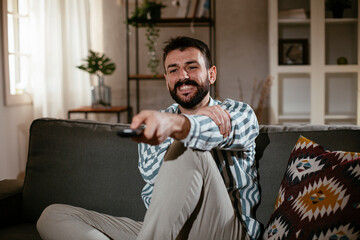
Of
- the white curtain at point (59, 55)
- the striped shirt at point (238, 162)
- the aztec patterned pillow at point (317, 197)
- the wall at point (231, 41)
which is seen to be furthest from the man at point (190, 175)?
the wall at point (231, 41)

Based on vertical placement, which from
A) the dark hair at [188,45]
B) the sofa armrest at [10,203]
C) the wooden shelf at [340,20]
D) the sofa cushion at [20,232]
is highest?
the wooden shelf at [340,20]

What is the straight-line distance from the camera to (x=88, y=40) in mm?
4199

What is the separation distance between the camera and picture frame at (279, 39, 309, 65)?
3984 millimetres

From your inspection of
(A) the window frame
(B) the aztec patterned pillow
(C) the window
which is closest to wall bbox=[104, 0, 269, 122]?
(C) the window

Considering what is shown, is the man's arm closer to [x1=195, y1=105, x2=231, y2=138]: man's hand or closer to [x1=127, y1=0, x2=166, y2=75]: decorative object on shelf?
[x1=195, y1=105, x2=231, y2=138]: man's hand

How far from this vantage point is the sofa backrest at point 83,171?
1696mm

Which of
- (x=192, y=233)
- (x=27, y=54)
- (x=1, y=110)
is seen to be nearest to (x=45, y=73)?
(x=27, y=54)

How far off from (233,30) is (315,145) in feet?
10.4

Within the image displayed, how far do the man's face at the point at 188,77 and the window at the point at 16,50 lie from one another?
5.52ft

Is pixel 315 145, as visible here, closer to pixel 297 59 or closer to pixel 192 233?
pixel 192 233

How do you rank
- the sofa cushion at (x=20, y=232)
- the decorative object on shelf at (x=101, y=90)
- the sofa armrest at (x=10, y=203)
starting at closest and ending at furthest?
the sofa cushion at (x=20, y=232) → the sofa armrest at (x=10, y=203) → the decorative object on shelf at (x=101, y=90)

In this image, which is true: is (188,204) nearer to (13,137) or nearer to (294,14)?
(13,137)

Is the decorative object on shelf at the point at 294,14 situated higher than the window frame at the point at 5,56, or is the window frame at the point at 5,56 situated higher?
the decorative object on shelf at the point at 294,14

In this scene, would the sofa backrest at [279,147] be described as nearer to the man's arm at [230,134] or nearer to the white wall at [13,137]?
the man's arm at [230,134]
